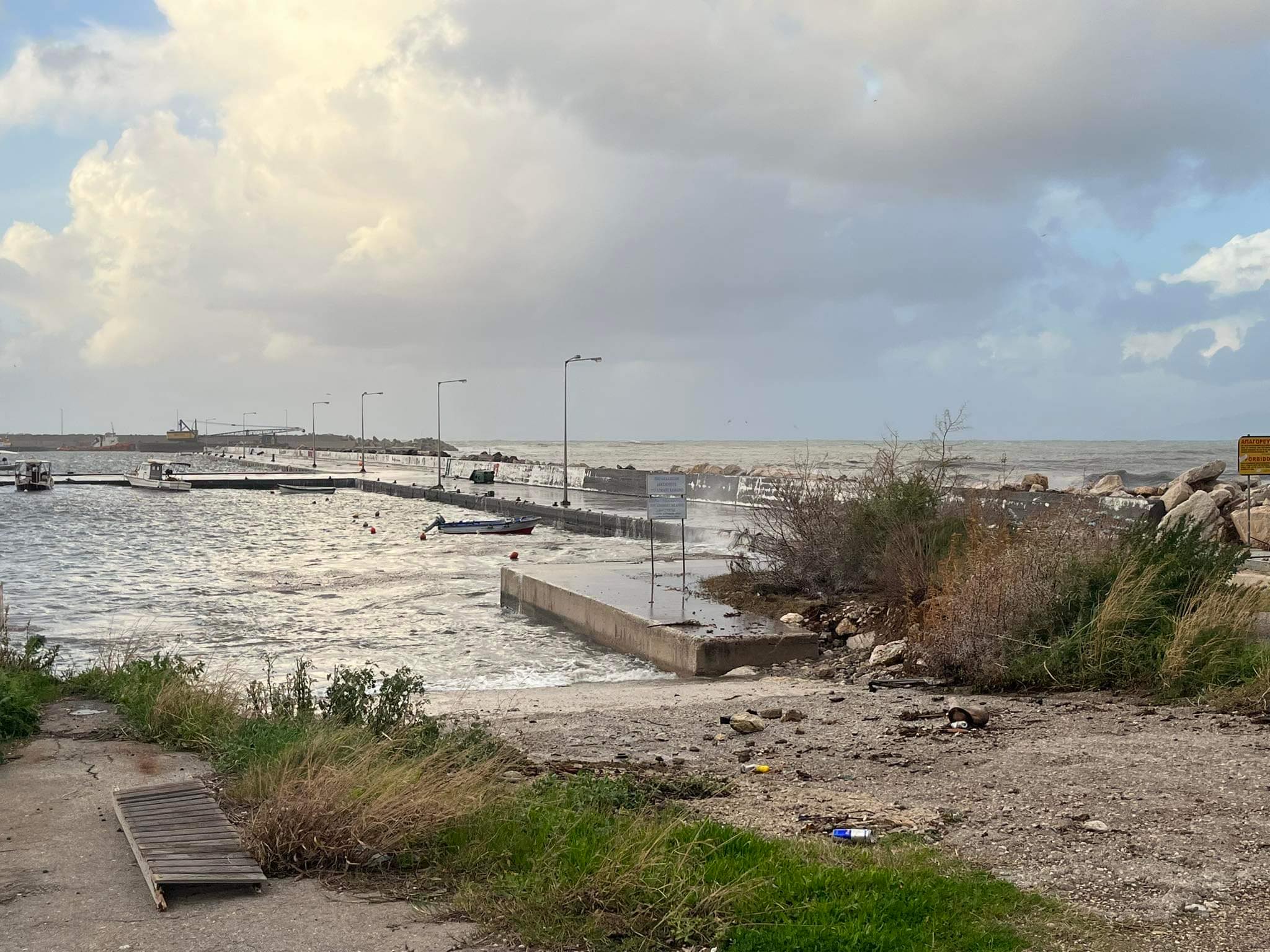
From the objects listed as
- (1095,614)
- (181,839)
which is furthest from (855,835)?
(1095,614)

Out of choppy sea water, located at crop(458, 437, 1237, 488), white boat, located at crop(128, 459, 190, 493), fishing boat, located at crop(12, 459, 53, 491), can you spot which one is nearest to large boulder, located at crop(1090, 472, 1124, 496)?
choppy sea water, located at crop(458, 437, 1237, 488)

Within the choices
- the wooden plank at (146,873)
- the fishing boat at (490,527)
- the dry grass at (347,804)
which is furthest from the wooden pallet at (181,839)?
the fishing boat at (490,527)

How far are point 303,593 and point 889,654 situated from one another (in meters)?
17.3

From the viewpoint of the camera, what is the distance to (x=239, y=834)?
6.48 meters

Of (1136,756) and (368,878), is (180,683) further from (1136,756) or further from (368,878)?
(1136,756)

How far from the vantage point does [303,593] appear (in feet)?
90.2

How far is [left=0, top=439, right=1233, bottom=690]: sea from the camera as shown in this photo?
18.1m

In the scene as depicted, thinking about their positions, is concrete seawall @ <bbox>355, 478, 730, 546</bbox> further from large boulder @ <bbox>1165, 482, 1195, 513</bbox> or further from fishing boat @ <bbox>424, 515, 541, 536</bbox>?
large boulder @ <bbox>1165, 482, 1195, 513</bbox>

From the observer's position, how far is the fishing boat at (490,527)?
141ft

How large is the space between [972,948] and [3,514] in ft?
217

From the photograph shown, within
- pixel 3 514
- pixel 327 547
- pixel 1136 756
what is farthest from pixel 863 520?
pixel 3 514

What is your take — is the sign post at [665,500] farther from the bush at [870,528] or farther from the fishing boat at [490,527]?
the fishing boat at [490,527]

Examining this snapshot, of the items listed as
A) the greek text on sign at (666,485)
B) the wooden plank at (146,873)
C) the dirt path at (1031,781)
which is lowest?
the dirt path at (1031,781)

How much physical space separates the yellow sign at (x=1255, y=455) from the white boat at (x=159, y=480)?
7757cm
